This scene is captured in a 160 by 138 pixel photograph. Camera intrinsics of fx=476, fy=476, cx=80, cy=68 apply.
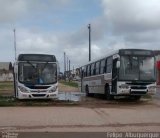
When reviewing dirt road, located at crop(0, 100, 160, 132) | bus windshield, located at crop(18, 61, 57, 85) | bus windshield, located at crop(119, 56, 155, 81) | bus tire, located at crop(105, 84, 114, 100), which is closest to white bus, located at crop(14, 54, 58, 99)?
bus windshield, located at crop(18, 61, 57, 85)

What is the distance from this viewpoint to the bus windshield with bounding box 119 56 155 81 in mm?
27250

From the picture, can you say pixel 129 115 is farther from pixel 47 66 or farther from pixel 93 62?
pixel 93 62

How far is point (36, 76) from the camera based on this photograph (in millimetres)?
27422

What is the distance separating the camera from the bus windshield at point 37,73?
89.6 ft

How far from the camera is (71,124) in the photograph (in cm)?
1627

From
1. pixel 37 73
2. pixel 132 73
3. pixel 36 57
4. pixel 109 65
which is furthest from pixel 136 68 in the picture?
pixel 36 57

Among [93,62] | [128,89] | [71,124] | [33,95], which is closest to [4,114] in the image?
[71,124]

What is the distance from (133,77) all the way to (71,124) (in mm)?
11572

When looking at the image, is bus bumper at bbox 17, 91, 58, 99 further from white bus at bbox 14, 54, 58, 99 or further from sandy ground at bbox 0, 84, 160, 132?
sandy ground at bbox 0, 84, 160, 132

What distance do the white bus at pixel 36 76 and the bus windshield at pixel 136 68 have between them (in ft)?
12.9

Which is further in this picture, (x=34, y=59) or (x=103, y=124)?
(x=34, y=59)

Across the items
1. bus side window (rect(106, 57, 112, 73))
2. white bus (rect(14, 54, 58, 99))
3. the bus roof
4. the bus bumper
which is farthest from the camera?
bus side window (rect(106, 57, 112, 73))

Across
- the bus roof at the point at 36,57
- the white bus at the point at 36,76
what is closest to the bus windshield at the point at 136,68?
the white bus at the point at 36,76

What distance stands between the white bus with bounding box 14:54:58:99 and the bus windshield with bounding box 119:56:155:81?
3943mm
